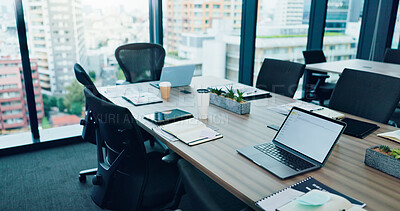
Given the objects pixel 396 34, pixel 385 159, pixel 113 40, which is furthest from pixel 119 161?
pixel 396 34

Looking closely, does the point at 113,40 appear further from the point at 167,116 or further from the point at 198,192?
the point at 198,192

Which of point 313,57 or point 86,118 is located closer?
point 86,118

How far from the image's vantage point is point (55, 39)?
336cm

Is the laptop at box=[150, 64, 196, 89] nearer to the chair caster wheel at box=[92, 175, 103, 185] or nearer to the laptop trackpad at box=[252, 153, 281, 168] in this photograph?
the chair caster wheel at box=[92, 175, 103, 185]

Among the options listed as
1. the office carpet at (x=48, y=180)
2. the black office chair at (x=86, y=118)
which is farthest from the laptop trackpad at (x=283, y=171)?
the black office chair at (x=86, y=118)

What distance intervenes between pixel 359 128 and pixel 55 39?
9.91ft

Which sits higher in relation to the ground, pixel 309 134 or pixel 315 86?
pixel 309 134

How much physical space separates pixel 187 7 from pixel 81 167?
2423 millimetres

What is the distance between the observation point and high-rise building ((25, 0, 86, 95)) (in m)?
3.22

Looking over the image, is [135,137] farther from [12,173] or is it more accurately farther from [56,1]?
[56,1]

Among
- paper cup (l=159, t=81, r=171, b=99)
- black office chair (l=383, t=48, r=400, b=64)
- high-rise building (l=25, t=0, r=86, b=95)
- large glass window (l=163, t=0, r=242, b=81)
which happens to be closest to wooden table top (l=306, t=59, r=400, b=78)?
black office chair (l=383, t=48, r=400, b=64)

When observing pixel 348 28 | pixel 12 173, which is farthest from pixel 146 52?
pixel 348 28

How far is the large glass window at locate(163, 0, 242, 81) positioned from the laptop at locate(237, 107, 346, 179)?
9.12ft

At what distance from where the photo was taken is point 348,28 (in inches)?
229
